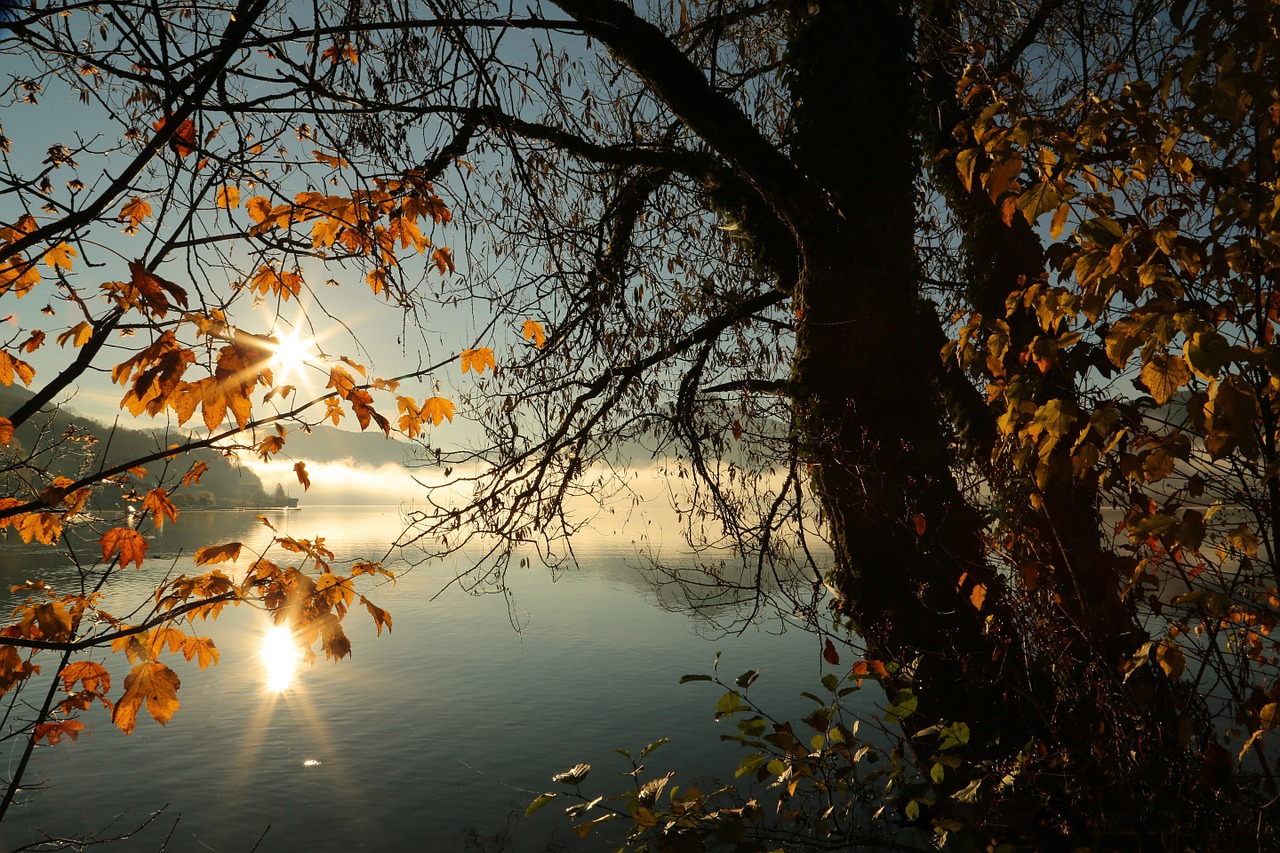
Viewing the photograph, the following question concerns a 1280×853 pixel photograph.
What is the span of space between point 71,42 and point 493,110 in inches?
55.1

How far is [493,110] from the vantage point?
99.7 inches

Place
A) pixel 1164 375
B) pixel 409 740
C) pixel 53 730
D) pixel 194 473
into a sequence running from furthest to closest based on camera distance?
pixel 409 740
pixel 194 473
pixel 53 730
pixel 1164 375

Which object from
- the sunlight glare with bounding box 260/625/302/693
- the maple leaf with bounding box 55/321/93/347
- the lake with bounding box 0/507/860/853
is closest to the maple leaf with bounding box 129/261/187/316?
the maple leaf with bounding box 55/321/93/347

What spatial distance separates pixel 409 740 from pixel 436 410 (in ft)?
45.2

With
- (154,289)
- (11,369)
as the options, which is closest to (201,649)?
(11,369)

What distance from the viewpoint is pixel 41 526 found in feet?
10.0

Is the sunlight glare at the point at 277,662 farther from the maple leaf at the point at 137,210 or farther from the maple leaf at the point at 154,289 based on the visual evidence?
the maple leaf at the point at 154,289

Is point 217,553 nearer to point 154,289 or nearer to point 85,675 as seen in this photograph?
point 85,675

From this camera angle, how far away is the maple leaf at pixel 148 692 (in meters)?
2.43

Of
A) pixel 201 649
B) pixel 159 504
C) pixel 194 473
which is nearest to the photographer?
pixel 159 504

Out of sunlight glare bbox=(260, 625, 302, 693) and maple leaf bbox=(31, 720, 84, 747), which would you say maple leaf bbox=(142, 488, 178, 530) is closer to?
maple leaf bbox=(31, 720, 84, 747)

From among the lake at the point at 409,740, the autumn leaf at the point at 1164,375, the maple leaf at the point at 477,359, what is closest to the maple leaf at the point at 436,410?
the maple leaf at the point at 477,359

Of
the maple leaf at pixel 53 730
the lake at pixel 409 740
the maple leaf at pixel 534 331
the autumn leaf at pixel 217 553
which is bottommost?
the lake at pixel 409 740

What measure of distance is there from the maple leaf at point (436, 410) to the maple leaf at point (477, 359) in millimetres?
190
